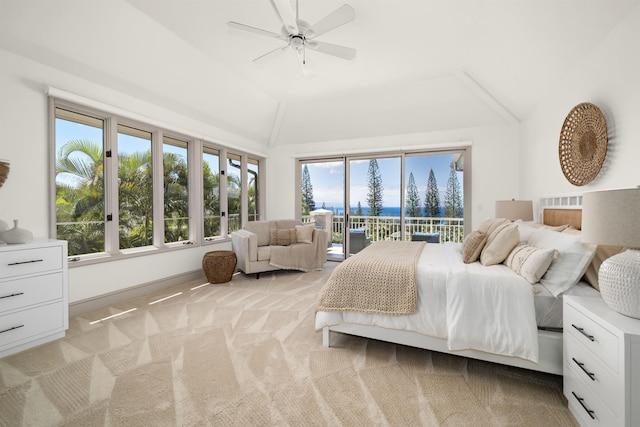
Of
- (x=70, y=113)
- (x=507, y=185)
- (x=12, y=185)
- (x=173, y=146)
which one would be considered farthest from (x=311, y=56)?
(x=507, y=185)

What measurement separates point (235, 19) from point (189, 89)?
4.74ft

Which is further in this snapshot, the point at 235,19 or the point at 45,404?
the point at 235,19

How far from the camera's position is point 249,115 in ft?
16.5

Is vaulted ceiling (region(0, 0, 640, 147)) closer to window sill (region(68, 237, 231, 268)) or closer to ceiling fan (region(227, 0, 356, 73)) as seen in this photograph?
ceiling fan (region(227, 0, 356, 73))

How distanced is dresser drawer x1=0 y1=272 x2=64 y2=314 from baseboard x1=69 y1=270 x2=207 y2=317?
2.09ft

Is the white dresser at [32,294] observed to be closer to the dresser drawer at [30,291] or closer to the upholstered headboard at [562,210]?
the dresser drawer at [30,291]

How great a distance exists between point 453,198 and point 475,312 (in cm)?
371

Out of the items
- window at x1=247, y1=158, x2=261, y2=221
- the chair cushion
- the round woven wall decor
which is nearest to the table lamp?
the round woven wall decor

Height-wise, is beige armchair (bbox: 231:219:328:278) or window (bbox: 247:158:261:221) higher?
window (bbox: 247:158:261:221)

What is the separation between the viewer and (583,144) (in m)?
2.45

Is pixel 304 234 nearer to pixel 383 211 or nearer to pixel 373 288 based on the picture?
pixel 383 211

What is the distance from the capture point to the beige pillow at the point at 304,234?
16.1 ft

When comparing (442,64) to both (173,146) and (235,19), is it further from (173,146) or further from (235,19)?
(173,146)

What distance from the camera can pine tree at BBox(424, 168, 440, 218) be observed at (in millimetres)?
5277
